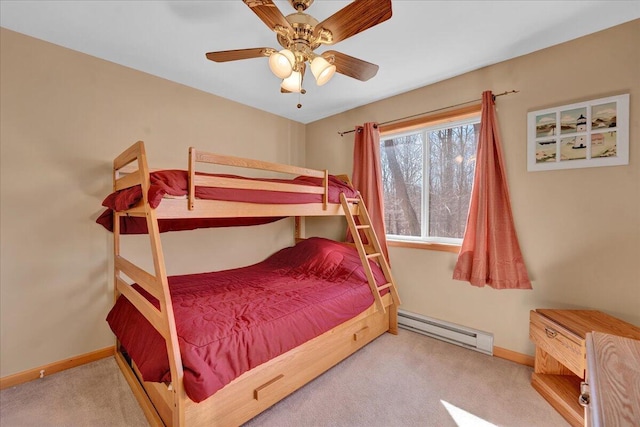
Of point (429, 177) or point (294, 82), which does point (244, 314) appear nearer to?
point (294, 82)

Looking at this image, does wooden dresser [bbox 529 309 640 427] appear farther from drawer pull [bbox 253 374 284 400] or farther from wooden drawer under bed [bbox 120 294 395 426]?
drawer pull [bbox 253 374 284 400]

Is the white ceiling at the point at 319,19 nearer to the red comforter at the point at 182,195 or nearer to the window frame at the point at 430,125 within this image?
the window frame at the point at 430,125

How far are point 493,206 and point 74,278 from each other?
3529 mm

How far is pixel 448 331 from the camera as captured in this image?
260cm

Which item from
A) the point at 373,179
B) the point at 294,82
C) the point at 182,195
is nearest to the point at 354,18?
the point at 294,82

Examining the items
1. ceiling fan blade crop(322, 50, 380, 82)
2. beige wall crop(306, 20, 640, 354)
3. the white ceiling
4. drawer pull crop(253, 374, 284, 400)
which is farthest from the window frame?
drawer pull crop(253, 374, 284, 400)

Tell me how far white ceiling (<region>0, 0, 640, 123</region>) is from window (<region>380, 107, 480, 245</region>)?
0.50 m

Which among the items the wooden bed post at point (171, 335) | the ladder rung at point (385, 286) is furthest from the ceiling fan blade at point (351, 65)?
the ladder rung at point (385, 286)

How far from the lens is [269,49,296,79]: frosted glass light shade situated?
1.51 metres

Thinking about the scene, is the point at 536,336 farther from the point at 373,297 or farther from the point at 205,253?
the point at 205,253

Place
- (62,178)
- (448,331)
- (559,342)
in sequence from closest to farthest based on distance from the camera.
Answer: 1. (559,342)
2. (62,178)
3. (448,331)

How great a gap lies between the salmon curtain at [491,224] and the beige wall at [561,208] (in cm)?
10

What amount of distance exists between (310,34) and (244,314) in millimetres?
1746

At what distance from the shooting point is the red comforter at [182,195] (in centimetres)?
155
